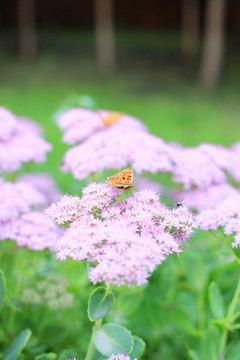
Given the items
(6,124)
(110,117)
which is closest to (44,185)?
(110,117)

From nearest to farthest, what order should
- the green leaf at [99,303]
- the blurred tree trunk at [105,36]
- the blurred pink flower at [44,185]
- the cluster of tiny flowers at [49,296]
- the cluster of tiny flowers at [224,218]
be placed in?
the green leaf at [99,303], the cluster of tiny flowers at [224,218], the cluster of tiny flowers at [49,296], the blurred pink flower at [44,185], the blurred tree trunk at [105,36]

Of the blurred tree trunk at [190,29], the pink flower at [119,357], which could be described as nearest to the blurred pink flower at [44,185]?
the pink flower at [119,357]

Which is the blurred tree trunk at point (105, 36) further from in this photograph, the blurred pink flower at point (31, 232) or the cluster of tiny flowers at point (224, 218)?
the cluster of tiny flowers at point (224, 218)

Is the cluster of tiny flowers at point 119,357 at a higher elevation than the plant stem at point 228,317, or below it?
higher

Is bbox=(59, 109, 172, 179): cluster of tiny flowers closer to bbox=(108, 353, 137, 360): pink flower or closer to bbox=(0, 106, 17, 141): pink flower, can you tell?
bbox=(0, 106, 17, 141): pink flower

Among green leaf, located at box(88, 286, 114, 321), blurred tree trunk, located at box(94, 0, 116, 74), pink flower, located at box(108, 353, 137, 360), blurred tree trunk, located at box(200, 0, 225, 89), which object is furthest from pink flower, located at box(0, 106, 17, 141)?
blurred tree trunk, located at box(94, 0, 116, 74)

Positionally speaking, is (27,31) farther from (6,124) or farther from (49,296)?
(49,296)

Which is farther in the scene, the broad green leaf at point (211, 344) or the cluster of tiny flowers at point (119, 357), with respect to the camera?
the broad green leaf at point (211, 344)

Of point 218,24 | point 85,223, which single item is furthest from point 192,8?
point 85,223
